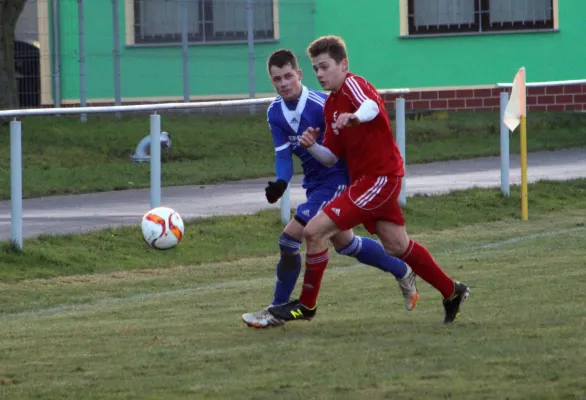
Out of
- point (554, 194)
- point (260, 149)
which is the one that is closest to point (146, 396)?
point (554, 194)

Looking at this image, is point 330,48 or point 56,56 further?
point 56,56

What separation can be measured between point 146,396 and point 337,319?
94.4 inches

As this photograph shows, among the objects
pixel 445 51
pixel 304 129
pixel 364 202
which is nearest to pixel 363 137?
pixel 364 202

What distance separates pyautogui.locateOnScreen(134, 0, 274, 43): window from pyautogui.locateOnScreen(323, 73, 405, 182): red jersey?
18.6 metres

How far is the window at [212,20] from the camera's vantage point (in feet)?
86.4

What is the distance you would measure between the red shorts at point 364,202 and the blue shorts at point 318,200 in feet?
1.28

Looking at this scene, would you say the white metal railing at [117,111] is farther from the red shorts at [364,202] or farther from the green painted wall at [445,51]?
the green painted wall at [445,51]

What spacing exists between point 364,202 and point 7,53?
15722 millimetres

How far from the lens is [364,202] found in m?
7.79

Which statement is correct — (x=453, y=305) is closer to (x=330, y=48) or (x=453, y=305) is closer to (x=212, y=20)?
(x=330, y=48)

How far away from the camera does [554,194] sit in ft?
56.2

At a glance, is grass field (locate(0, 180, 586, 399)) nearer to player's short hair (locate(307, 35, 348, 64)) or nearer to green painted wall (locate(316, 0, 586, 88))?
player's short hair (locate(307, 35, 348, 64))

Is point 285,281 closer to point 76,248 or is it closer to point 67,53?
point 76,248

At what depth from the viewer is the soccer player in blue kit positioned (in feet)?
27.1
